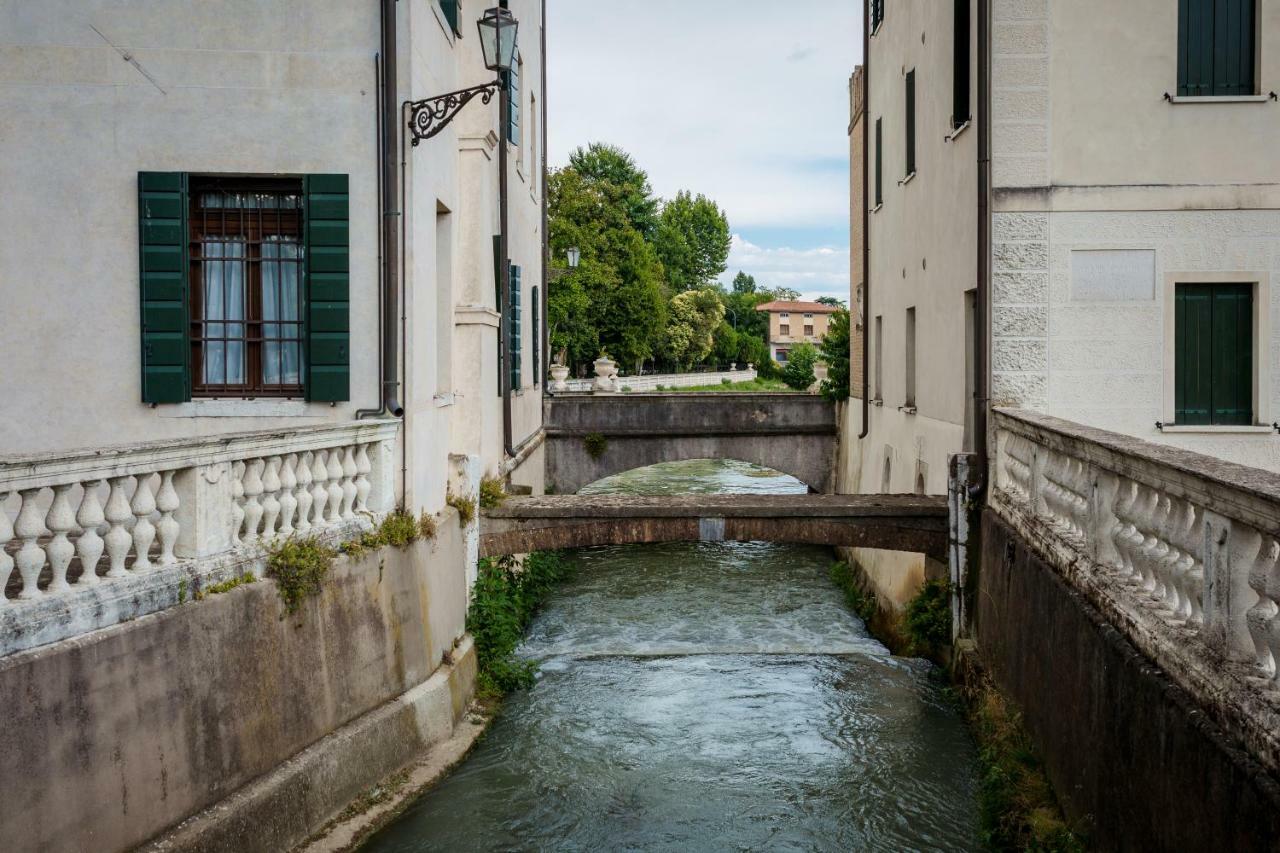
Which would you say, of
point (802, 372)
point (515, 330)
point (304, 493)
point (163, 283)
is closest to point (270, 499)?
point (304, 493)

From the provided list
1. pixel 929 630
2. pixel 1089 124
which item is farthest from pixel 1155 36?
pixel 929 630

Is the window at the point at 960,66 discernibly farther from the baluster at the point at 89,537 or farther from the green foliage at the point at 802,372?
the green foliage at the point at 802,372

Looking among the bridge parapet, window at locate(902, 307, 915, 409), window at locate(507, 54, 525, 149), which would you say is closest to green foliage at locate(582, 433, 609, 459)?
window at locate(507, 54, 525, 149)

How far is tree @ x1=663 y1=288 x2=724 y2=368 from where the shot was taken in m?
61.6

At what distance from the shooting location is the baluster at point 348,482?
8.12 m

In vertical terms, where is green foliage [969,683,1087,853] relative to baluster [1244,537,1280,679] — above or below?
below

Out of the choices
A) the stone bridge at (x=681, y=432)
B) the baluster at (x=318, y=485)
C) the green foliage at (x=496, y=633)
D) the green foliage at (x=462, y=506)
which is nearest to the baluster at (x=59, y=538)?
the baluster at (x=318, y=485)

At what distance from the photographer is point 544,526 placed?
1186 cm

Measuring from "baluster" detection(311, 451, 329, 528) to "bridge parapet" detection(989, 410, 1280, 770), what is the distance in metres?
4.62

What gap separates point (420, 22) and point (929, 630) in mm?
7009

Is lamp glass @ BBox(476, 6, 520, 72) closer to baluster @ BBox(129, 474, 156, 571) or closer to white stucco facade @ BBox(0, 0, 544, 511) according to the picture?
white stucco facade @ BBox(0, 0, 544, 511)

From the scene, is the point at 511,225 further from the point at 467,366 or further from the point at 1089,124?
the point at 1089,124

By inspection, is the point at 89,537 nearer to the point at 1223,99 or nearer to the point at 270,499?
the point at 270,499

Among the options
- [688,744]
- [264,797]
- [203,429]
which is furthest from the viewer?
[688,744]
